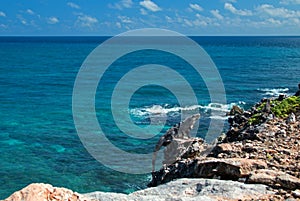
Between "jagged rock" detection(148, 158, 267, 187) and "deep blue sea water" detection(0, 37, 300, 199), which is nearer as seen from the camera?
"jagged rock" detection(148, 158, 267, 187)

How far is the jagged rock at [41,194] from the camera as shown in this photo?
6243 mm

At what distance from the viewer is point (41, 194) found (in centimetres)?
634

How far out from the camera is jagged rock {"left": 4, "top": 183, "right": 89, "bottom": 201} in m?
6.24

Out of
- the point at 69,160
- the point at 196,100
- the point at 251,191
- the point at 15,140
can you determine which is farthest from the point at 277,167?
the point at 196,100

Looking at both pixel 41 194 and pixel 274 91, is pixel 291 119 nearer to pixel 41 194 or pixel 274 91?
pixel 41 194

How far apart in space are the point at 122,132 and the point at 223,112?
40.2 feet

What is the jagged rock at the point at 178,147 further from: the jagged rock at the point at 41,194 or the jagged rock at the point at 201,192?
the jagged rock at the point at 41,194

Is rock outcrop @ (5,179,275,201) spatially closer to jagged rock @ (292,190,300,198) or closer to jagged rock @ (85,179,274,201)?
jagged rock @ (85,179,274,201)

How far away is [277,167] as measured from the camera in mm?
10094

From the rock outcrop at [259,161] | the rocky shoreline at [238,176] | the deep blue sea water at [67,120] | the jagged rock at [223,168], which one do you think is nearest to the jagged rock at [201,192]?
the rocky shoreline at [238,176]

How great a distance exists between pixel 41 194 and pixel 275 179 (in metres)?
5.53

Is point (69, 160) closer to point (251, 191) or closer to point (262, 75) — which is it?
point (251, 191)

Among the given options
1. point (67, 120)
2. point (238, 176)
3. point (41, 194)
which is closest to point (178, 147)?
point (238, 176)

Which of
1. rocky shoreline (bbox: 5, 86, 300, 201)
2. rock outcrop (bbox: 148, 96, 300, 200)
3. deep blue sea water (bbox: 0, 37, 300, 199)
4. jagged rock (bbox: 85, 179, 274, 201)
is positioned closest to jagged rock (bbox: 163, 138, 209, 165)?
rock outcrop (bbox: 148, 96, 300, 200)
